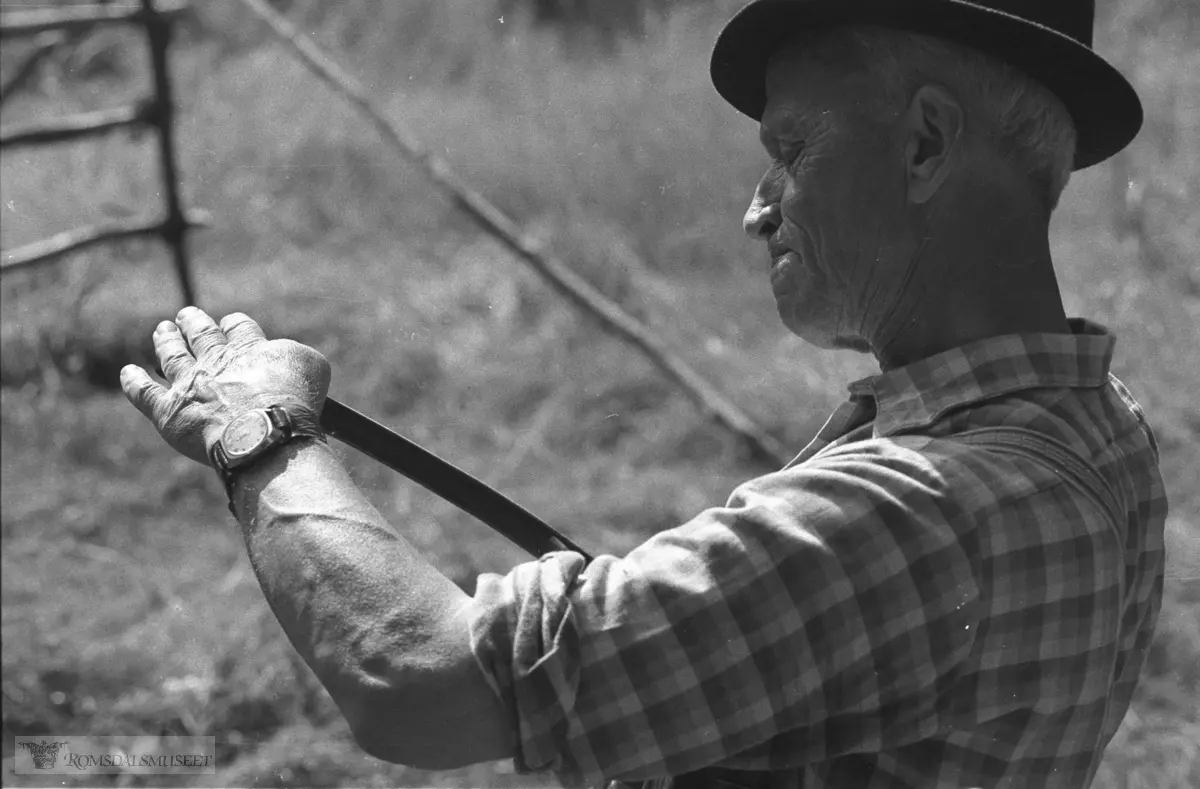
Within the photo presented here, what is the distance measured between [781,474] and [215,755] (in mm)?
2613

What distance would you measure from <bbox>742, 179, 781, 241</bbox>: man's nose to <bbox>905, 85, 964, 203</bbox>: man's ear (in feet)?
0.61

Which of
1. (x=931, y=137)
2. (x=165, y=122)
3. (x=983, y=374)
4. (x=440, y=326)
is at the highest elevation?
(x=931, y=137)

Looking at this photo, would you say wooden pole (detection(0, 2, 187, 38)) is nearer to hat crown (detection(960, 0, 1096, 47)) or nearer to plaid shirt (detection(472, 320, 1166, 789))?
hat crown (detection(960, 0, 1096, 47))

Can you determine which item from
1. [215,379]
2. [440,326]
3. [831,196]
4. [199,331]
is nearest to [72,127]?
[440,326]

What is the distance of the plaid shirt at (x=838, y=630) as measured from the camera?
3.77 ft

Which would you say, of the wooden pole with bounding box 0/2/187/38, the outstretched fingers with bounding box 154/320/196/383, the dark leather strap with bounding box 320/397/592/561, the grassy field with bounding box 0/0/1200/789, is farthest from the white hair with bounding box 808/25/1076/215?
the wooden pole with bounding box 0/2/187/38

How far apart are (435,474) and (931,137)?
725 millimetres

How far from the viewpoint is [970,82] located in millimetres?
1441

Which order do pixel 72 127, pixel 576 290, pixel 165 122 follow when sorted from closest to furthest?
pixel 72 127 < pixel 165 122 < pixel 576 290

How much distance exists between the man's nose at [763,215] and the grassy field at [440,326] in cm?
223

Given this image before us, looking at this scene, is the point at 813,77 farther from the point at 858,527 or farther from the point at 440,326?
the point at 440,326

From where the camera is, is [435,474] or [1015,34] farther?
[435,474]

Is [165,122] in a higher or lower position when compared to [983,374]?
lower

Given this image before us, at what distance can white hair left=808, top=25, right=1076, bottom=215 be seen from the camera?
4.73 ft
